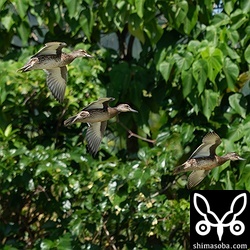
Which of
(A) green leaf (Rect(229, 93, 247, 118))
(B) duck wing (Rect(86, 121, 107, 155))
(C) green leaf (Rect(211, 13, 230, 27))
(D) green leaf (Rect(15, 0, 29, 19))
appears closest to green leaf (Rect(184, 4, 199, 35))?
(C) green leaf (Rect(211, 13, 230, 27))

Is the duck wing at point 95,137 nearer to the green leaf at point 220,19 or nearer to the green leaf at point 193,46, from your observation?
the green leaf at point 193,46

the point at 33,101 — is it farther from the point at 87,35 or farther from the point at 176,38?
the point at 176,38

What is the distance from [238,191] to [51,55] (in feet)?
6.63

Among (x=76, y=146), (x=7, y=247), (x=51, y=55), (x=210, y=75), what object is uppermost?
(x=51, y=55)

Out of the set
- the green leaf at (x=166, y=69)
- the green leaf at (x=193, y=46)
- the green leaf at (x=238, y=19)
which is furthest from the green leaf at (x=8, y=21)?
the green leaf at (x=238, y=19)

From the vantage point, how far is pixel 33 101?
549cm

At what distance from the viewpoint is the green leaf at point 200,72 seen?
5012mm

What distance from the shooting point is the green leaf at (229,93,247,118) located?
5277 mm

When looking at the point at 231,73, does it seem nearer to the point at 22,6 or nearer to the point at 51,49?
the point at 22,6

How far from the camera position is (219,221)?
5379 mm

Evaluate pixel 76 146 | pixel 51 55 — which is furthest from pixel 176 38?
pixel 51 55

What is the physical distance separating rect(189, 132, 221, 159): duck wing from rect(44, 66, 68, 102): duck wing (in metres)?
0.59

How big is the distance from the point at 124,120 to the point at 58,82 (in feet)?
5.58

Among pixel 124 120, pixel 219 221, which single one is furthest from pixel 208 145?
pixel 124 120
